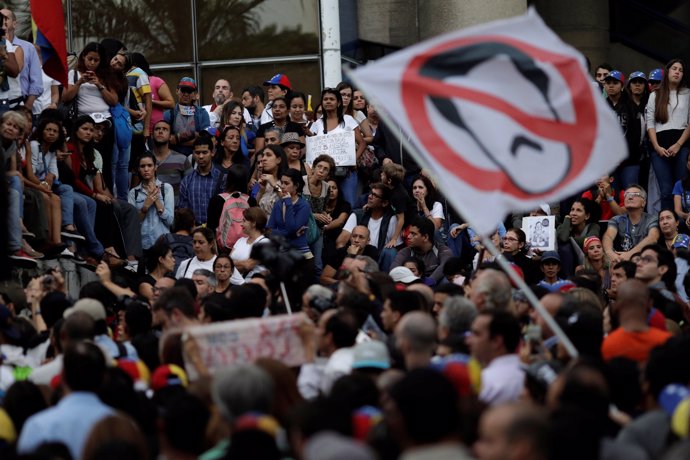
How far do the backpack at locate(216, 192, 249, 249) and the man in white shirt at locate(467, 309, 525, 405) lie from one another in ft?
25.0

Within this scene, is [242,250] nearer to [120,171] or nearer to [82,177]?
[82,177]

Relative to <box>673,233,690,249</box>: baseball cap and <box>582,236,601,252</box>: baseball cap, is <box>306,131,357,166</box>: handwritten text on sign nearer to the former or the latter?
<box>582,236,601,252</box>: baseball cap

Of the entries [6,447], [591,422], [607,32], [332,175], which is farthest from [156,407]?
[607,32]

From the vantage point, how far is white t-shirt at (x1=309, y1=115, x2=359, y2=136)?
17.5 m

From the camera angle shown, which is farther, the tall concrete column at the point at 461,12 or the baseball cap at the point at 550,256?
the tall concrete column at the point at 461,12

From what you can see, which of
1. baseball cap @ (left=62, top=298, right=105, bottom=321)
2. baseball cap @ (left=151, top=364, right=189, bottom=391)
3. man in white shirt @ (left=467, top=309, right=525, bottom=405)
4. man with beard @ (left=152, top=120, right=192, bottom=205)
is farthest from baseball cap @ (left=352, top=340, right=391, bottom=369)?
man with beard @ (left=152, top=120, right=192, bottom=205)

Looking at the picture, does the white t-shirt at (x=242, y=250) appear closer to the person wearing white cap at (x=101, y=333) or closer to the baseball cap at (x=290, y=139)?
the baseball cap at (x=290, y=139)

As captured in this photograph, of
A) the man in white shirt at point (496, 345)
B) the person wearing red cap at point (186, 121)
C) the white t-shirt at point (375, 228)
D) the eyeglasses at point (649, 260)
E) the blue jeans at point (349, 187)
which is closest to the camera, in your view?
the man in white shirt at point (496, 345)

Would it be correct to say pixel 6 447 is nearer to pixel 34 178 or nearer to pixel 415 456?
pixel 415 456

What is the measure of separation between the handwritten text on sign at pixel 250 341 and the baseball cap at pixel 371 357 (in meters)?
0.48

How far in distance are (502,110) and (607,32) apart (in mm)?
16694

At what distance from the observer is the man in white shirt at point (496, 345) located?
7.81m

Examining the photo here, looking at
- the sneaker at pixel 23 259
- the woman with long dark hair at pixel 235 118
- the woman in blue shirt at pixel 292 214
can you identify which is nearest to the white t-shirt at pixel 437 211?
the woman in blue shirt at pixel 292 214

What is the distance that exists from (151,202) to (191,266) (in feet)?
6.14
